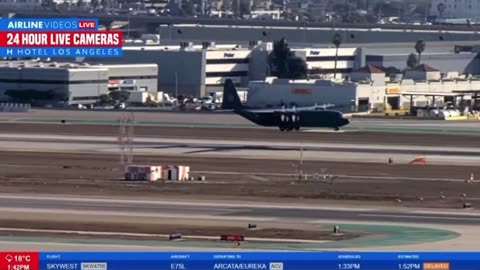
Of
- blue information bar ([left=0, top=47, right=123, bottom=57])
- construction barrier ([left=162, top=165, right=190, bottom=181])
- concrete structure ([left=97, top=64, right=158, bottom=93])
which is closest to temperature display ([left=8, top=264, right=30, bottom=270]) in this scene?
blue information bar ([left=0, top=47, right=123, bottom=57])

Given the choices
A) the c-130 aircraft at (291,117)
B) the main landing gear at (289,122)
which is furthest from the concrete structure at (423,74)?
the main landing gear at (289,122)

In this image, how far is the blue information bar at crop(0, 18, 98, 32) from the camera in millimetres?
64500

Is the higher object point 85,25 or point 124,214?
point 85,25

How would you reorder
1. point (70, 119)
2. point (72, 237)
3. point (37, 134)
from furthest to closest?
point (70, 119), point (37, 134), point (72, 237)

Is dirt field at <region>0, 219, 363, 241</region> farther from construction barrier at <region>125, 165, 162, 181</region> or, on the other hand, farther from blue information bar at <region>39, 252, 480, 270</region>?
blue information bar at <region>39, 252, 480, 270</region>

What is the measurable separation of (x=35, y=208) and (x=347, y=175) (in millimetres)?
23692

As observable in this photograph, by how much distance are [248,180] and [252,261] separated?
47438 millimetres

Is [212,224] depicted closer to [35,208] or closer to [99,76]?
[35,208]

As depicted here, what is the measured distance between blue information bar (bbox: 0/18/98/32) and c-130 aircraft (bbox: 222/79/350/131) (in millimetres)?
46764

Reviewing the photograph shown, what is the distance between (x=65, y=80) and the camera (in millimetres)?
161875

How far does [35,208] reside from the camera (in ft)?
203

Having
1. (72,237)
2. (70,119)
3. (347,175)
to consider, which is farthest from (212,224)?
(70,119)

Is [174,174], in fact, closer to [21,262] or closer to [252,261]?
[21,262]

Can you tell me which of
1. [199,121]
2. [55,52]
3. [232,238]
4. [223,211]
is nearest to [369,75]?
[199,121]
